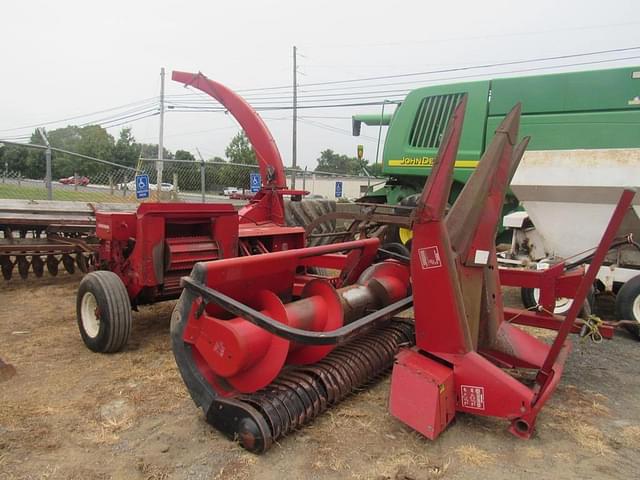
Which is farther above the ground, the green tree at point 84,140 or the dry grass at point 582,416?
the green tree at point 84,140

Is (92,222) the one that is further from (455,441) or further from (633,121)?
(633,121)

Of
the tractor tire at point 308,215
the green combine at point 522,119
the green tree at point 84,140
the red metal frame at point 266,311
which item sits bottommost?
the red metal frame at point 266,311

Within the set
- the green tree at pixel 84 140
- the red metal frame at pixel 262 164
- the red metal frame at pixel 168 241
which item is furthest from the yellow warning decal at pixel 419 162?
the green tree at pixel 84 140

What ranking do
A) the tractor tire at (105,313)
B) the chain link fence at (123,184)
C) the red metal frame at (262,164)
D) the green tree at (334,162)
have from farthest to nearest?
the green tree at (334,162) → the chain link fence at (123,184) → the red metal frame at (262,164) → the tractor tire at (105,313)

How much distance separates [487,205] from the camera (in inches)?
109

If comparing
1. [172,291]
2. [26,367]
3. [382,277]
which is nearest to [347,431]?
[382,277]

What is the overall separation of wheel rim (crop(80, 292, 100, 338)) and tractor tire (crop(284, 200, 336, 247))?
354 cm

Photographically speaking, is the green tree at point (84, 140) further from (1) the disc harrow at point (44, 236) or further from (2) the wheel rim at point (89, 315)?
(2) the wheel rim at point (89, 315)

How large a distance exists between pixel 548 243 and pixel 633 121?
1.40 meters

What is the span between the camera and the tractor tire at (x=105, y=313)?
3.60 meters

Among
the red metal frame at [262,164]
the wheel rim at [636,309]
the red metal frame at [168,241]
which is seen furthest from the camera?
the red metal frame at [262,164]

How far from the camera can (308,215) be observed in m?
7.45

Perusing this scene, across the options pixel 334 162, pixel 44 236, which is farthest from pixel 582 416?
pixel 334 162

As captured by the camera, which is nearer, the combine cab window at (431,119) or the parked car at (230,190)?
the combine cab window at (431,119)
